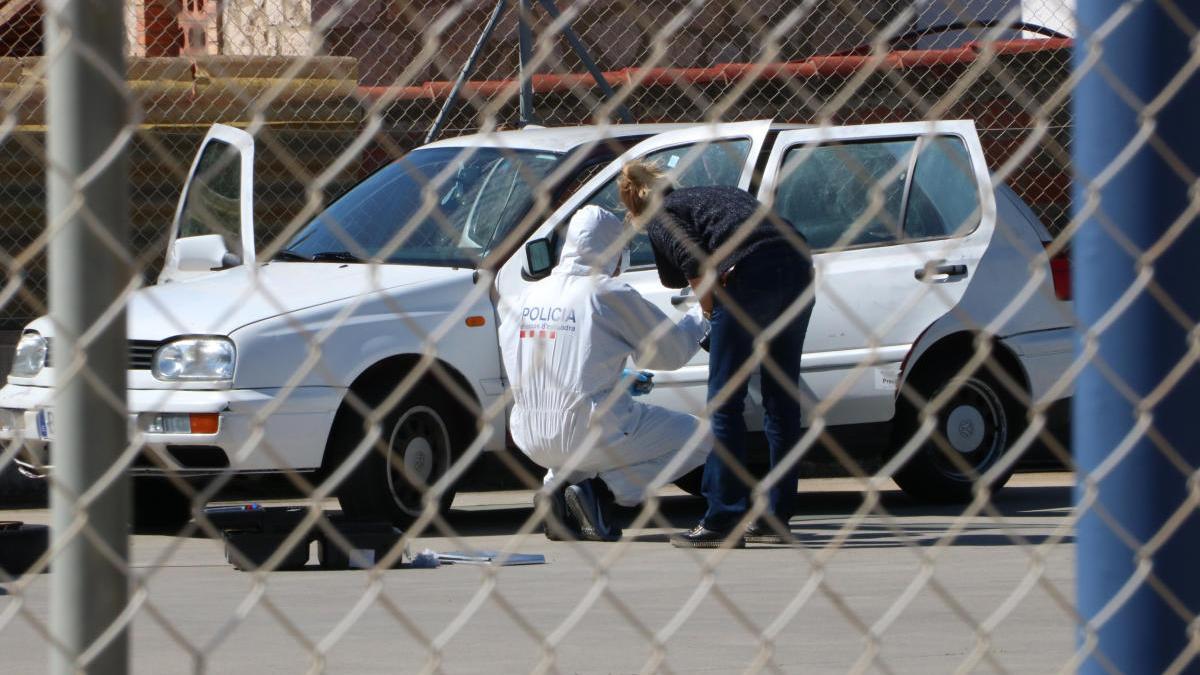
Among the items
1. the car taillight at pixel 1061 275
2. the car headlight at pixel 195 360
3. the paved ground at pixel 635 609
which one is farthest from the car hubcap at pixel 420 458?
the car taillight at pixel 1061 275

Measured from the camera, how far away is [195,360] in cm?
712

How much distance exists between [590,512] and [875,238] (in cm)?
194

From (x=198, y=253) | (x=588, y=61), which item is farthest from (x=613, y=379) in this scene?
(x=588, y=61)

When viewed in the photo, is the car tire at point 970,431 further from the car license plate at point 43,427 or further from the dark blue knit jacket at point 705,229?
the car license plate at point 43,427

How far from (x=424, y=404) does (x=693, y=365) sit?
1.28 m

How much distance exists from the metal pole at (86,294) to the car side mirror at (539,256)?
5.87 m

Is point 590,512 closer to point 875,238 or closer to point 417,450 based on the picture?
point 417,450

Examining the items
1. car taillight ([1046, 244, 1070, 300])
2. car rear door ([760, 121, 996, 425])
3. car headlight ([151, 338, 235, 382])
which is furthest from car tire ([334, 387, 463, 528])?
car taillight ([1046, 244, 1070, 300])

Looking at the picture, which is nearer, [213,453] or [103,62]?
[103,62]

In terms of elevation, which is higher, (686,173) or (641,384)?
(686,173)

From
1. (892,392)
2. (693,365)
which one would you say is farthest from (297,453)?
(892,392)

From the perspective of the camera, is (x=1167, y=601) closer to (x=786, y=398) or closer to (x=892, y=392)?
(x=786, y=398)

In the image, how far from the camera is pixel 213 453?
7160mm

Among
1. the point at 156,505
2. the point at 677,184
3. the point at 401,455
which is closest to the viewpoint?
the point at 401,455
